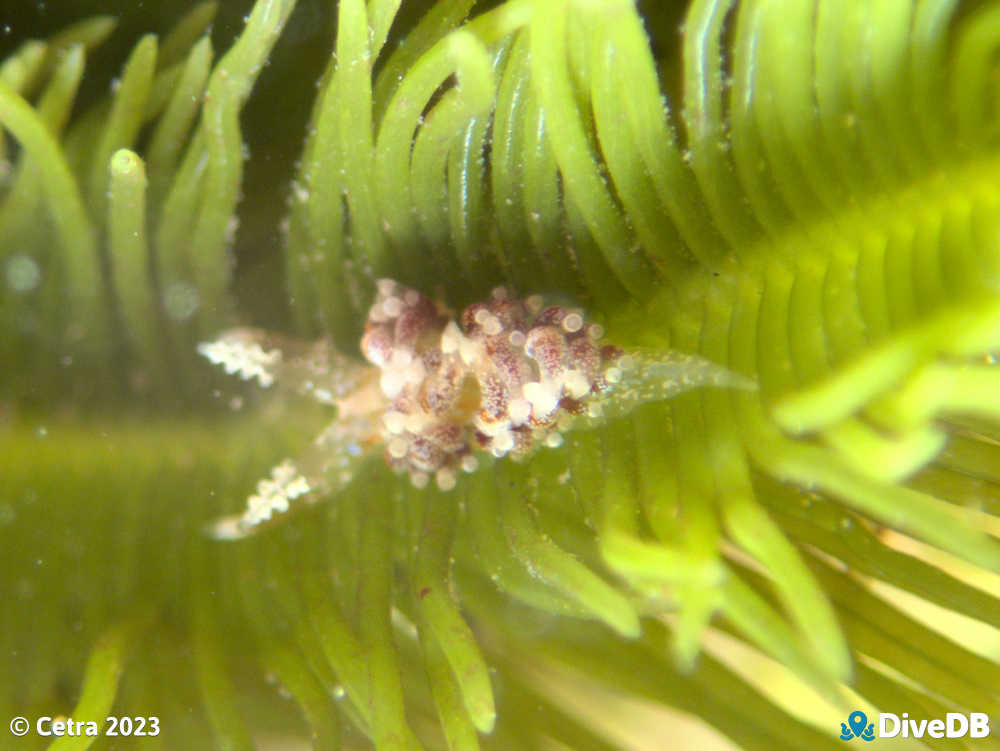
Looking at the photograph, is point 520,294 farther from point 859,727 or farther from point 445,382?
point 859,727

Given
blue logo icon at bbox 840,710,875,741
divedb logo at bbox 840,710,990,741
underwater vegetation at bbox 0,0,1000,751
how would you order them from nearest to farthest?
underwater vegetation at bbox 0,0,1000,751 < divedb logo at bbox 840,710,990,741 < blue logo icon at bbox 840,710,875,741

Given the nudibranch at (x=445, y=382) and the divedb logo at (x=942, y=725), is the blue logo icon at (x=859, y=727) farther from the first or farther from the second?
the nudibranch at (x=445, y=382)

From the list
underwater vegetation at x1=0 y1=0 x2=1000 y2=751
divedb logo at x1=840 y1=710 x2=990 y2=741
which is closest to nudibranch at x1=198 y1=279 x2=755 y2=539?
underwater vegetation at x1=0 y1=0 x2=1000 y2=751

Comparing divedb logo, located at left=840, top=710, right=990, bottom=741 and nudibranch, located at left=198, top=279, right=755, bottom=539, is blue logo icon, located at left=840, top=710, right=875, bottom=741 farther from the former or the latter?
nudibranch, located at left=198, top=279, right=755, bottom=539

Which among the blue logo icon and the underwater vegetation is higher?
the underwater vegetation

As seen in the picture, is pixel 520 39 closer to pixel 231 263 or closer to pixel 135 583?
pixel 231 263

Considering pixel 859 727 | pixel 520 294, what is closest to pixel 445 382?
pixel 520 294

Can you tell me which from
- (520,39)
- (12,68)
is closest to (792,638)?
(520,39)
